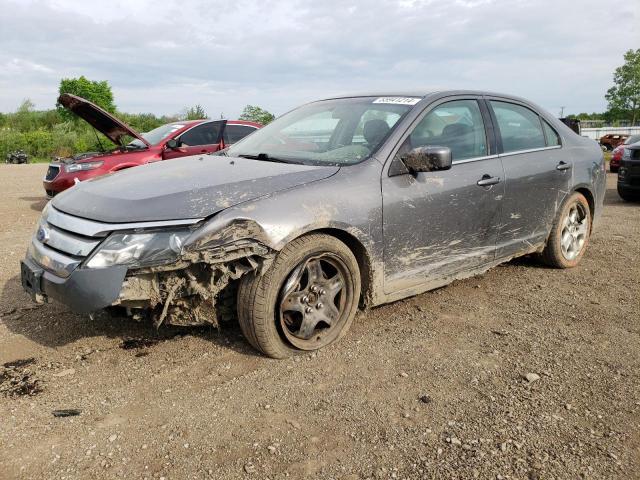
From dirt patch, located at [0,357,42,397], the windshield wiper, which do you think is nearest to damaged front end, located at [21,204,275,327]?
dirt patch, located at [0,357,42,397]

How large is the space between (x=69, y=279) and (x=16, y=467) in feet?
3.10

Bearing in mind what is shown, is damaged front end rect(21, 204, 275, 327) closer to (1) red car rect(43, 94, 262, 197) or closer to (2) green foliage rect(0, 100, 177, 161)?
(1) red car rect(43, 94, 262, 197)

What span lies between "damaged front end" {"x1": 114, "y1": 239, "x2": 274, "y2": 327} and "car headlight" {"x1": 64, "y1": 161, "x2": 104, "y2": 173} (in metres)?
6.06

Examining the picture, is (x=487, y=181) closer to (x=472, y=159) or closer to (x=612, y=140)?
(x=472, y=159)

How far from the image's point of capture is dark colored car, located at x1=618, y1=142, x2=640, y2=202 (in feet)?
32.3

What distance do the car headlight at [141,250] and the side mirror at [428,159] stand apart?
5.21 ft

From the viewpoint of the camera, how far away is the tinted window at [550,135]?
16.3 feet

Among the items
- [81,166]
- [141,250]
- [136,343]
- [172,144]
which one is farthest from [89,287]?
[81,166]

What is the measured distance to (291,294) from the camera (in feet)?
10.7

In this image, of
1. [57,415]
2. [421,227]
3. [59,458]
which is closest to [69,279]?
[57,415]

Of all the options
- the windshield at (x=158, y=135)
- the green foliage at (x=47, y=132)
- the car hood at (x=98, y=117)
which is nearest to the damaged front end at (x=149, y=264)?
the car hood at (x=98, y=117)

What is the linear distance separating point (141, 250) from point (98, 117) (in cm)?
587

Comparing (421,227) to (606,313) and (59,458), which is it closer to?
(606,313)

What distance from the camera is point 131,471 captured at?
2.29m
